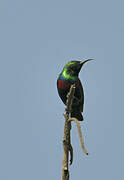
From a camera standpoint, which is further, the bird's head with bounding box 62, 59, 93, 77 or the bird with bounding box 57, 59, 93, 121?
the bird's head with bounding box 62, 59, 93, 77

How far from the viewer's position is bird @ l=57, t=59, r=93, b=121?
30.6 ft

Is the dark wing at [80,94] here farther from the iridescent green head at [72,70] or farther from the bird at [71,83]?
the iridescent green head at [72,70]

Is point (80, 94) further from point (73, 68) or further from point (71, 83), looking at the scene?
point (73, 68)

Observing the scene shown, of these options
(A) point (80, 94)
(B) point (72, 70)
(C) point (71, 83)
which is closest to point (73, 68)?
(B) point (72, 70)

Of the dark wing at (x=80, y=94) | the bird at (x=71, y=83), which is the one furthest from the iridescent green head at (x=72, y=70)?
the dark wing at (x=80, y=94)

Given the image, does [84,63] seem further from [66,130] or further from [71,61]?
[66,130]

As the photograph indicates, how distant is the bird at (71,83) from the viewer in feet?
30.6

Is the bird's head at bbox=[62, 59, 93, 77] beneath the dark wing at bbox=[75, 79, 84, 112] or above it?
above

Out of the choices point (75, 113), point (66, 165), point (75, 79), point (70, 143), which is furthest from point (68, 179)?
point (75, 79)

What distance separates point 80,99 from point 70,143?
12.9 ft

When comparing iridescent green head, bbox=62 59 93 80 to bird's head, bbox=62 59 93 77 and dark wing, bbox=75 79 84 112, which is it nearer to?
bird's head, bbox=62 59 93 77

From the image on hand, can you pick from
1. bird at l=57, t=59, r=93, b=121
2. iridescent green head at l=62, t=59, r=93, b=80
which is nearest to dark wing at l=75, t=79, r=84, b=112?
bird at l=57, t=59, r=93, b=121

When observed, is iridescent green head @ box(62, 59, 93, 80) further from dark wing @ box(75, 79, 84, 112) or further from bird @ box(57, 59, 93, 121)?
dark wing @ box(75, 79, 84, 112)

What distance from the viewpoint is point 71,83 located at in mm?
9664
